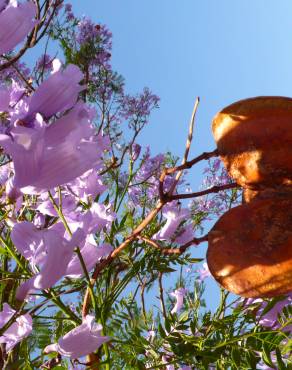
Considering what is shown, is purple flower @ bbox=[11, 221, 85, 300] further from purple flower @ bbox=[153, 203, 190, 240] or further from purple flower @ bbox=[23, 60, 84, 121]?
purple flower @ bbox=[153, 203, 190, 240]

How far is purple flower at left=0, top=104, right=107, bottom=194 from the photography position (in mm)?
321

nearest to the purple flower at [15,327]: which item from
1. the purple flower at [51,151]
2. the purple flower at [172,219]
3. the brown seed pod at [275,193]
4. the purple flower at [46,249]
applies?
the purple flower at [46,249]

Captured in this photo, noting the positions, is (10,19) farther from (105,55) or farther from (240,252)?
(105,55)

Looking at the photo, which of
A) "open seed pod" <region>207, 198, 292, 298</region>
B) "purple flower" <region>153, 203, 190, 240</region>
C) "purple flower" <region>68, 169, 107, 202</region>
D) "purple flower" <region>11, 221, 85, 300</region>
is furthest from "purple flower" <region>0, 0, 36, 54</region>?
"purple flower" <region>153, 203, 190, 240</region>

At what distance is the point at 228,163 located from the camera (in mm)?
495

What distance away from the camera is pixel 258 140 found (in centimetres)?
48

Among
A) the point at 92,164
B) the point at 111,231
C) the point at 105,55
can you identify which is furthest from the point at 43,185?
the point at 105,55

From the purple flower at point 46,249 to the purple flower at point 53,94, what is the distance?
9 cm

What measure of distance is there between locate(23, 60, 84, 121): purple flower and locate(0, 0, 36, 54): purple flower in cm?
4

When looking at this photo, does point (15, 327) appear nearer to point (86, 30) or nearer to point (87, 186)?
point (87, 186)

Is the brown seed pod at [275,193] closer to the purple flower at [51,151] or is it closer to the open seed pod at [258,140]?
the open seed pod at [258,140]

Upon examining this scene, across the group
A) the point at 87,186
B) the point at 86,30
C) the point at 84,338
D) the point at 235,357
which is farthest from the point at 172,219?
the point at 86,30

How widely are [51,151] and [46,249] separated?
9cm

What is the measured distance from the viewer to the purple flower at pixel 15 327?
0.42 meters
